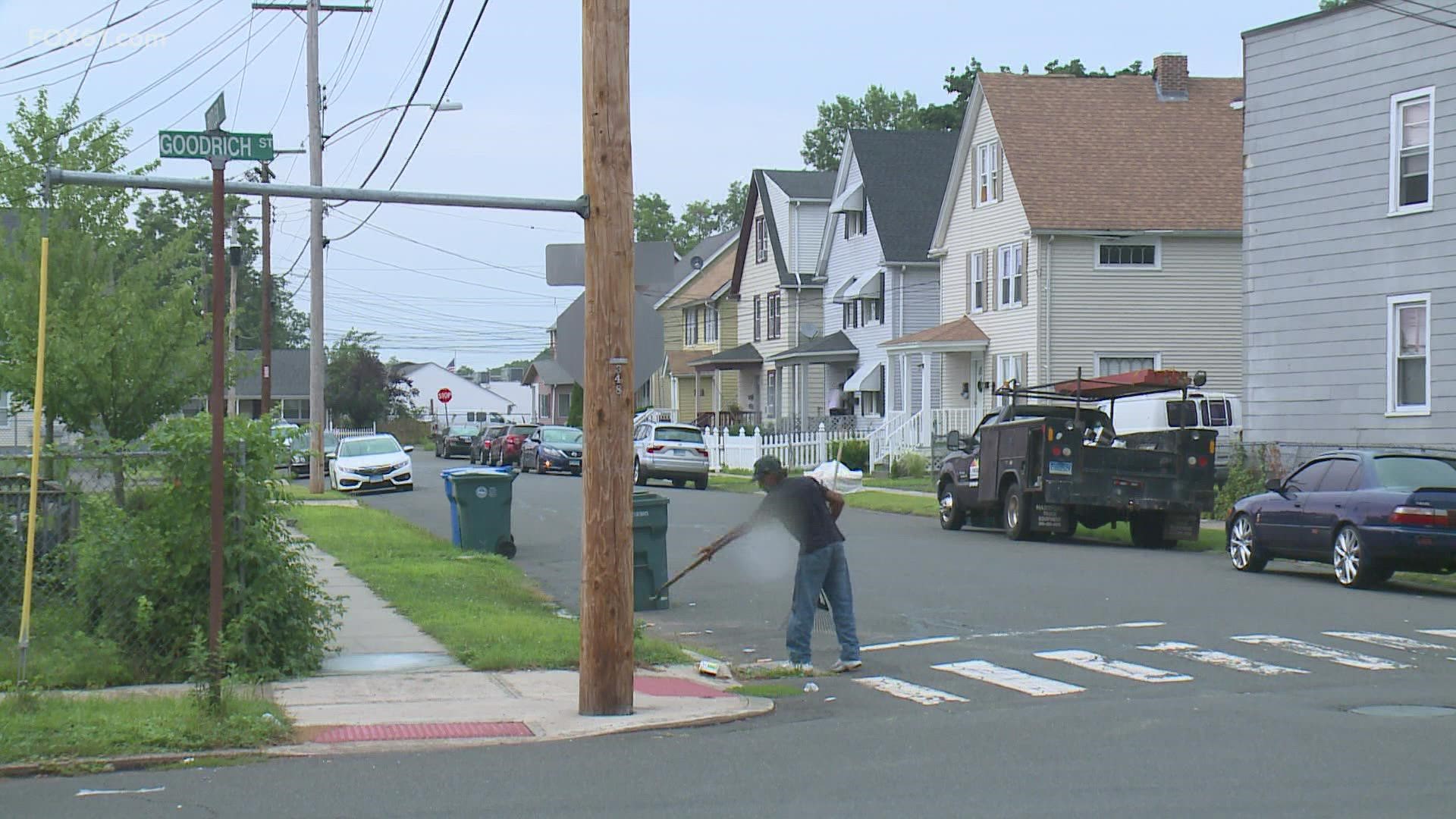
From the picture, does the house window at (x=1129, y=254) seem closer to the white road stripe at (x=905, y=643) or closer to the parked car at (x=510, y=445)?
the parked car at (x=510, y=445)

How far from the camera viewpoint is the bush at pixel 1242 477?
26953 mm

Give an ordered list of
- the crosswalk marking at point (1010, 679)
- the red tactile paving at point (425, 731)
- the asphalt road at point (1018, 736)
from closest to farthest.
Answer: the asphalt road at point (1018, 736) → the red tactile paving at point (425, 731) → the crosswalk marking at point (1010, 679)

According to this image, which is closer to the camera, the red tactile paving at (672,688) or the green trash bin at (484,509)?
the red tactile paving at (672,688)

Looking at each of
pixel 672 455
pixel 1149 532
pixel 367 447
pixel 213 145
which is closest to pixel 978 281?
pixel 672 455

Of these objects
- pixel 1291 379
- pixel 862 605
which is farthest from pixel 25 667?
pixel 1291 379

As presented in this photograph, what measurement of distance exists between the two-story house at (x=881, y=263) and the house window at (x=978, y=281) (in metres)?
3.15

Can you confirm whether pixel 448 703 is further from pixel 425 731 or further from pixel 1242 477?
pixel 1242 477

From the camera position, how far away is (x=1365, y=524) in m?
16.8

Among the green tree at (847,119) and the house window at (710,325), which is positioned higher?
the green tree at (847,119)

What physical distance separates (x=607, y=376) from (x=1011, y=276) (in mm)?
31412

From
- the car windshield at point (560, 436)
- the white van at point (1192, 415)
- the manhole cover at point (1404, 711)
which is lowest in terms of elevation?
the manhole cover at point (1404, 711)

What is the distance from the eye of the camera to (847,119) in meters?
93.6

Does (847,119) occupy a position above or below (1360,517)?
above

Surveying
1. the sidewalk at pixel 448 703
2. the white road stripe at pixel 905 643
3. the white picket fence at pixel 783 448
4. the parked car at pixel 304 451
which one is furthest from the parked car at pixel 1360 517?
the white picket fence at pixel 783 448
